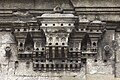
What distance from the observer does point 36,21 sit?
1005 centimetres

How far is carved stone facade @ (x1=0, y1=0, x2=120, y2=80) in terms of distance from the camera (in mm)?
9906

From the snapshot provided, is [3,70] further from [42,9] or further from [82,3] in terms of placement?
[82,3]

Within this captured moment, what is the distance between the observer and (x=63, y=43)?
985cm

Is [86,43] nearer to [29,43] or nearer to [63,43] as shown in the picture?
[63,43]

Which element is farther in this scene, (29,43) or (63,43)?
(29,43)

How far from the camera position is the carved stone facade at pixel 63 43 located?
9.91 meters

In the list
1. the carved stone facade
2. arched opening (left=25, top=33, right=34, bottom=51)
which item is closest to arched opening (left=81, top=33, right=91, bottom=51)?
the carved stone facade

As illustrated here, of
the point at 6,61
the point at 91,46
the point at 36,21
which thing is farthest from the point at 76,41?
the point at 6,61

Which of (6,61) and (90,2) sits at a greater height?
(90,2)

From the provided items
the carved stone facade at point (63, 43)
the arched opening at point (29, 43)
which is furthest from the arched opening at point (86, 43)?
the arched opening at point (29, 43)

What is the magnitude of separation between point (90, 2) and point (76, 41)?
3.33ft

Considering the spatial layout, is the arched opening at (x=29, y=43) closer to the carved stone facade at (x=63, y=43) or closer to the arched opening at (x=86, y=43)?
the carved stone facade at (x=63, y=43)

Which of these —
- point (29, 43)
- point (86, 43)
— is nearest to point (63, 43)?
point (86, 43)

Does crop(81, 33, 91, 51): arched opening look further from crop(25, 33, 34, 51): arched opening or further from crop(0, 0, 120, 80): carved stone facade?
crop(25, 33, 34, 51): arched opening
